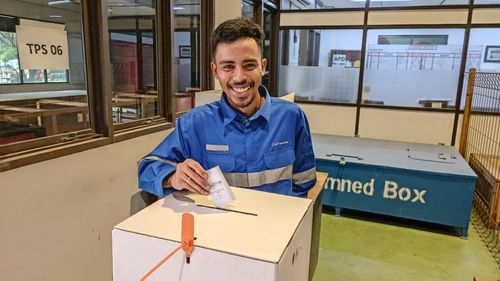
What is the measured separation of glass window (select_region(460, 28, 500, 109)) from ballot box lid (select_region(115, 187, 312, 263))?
4392mm

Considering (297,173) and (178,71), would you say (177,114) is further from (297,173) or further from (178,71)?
(297,173)

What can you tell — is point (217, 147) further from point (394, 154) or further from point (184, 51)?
point (394, 154)

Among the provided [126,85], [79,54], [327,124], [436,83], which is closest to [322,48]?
[327,124]

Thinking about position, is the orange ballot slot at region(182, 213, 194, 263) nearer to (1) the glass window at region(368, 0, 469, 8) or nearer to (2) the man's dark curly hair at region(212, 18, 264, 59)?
(2) the man's dark curly hair at region(212, 18, 264, 59)

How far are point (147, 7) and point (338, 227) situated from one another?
98.8 inches

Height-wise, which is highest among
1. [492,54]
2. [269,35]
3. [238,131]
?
[269,35]

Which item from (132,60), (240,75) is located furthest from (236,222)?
(132,60)

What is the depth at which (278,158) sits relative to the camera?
124cm

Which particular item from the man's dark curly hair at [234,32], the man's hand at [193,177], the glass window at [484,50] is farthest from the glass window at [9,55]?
the glass window at [484,50]

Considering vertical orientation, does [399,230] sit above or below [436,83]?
below

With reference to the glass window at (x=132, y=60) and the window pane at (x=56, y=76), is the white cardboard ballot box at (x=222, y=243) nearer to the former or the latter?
the window pane at (x=56, y=76)

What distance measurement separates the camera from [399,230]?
10.8 ft

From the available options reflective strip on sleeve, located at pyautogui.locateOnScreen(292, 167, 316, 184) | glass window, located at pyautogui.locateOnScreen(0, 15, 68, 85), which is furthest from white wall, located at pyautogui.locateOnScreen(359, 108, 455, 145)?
glass window, located at pyautogui.locateOnScreen(0, 15, 68, 85)

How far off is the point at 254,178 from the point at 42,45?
1218mm
